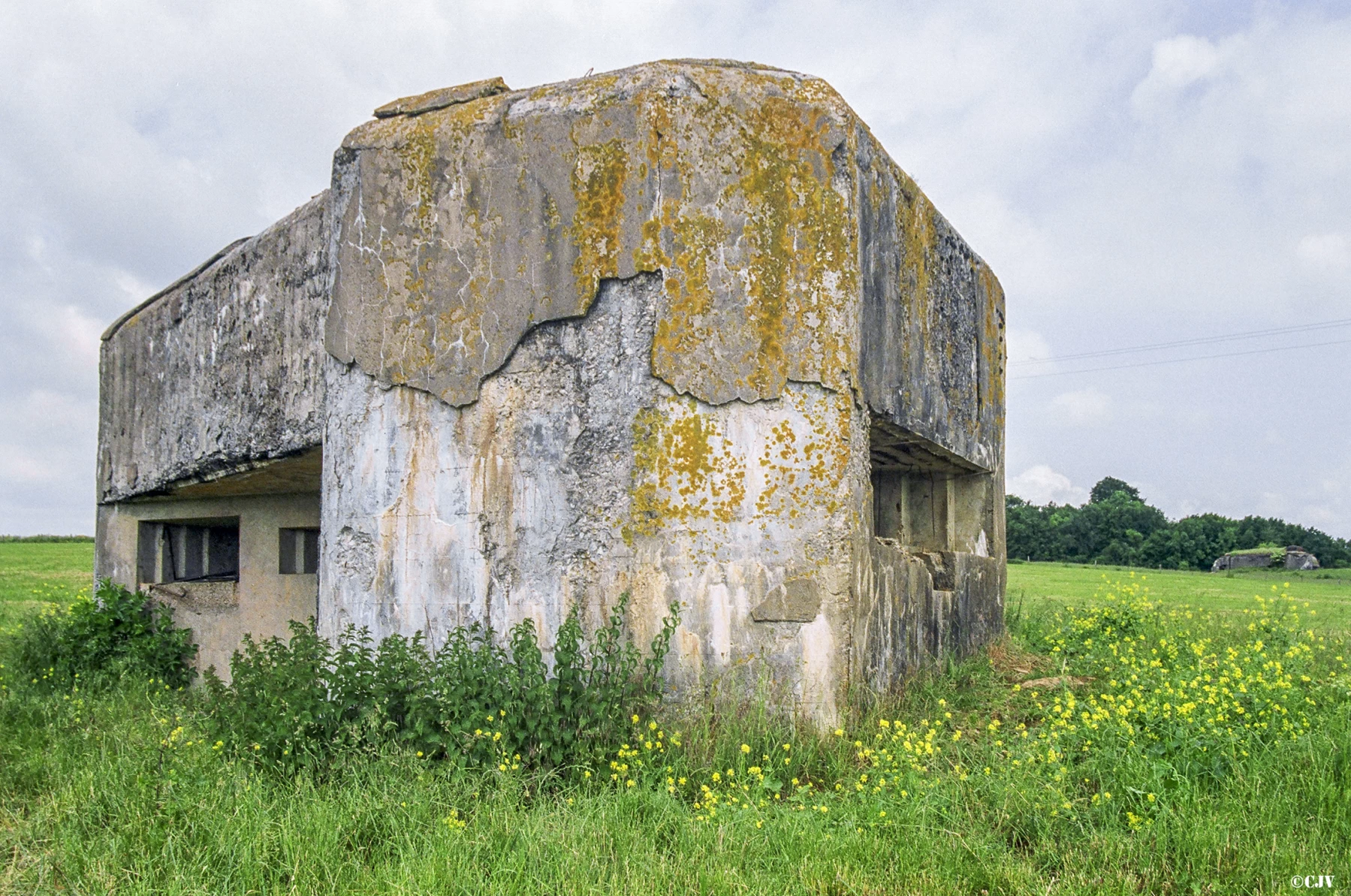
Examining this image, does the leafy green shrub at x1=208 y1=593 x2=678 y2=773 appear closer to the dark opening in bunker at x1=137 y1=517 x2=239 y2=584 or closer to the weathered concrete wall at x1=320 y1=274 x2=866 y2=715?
the weathered concrete wall at x1=320 y1=274 x2=866 y2=715

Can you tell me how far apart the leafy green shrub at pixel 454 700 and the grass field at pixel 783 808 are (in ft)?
0.36

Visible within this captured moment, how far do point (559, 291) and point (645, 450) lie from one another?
2.80 ft

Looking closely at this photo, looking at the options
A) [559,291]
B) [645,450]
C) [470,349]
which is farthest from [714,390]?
[470,349]

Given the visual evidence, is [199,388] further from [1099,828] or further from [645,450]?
[1099,828]

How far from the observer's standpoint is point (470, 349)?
505 centimetres

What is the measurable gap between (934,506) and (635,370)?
346cm

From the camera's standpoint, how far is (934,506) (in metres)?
7.49

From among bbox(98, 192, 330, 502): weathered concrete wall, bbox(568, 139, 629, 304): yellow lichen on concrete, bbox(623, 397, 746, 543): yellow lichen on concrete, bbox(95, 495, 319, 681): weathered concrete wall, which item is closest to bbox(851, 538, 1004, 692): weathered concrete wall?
bbox(623, 397, 746, 543): yellow lichen on concrete

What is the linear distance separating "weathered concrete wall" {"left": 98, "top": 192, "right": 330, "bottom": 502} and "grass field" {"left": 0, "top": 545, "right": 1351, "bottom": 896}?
192cm

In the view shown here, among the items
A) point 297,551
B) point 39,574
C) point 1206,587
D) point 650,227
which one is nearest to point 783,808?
point 650,227

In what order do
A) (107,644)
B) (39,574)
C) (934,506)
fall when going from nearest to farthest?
(934,506)
(107,644)
(39,574)

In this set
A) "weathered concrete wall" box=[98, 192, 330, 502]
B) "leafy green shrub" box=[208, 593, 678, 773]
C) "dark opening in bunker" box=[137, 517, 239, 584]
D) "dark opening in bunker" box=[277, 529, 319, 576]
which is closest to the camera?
"leafy green shrub" box=[208, 593, 678, 773]

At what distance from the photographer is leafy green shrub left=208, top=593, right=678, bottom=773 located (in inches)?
165

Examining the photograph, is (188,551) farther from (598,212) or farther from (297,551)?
(598,212)
